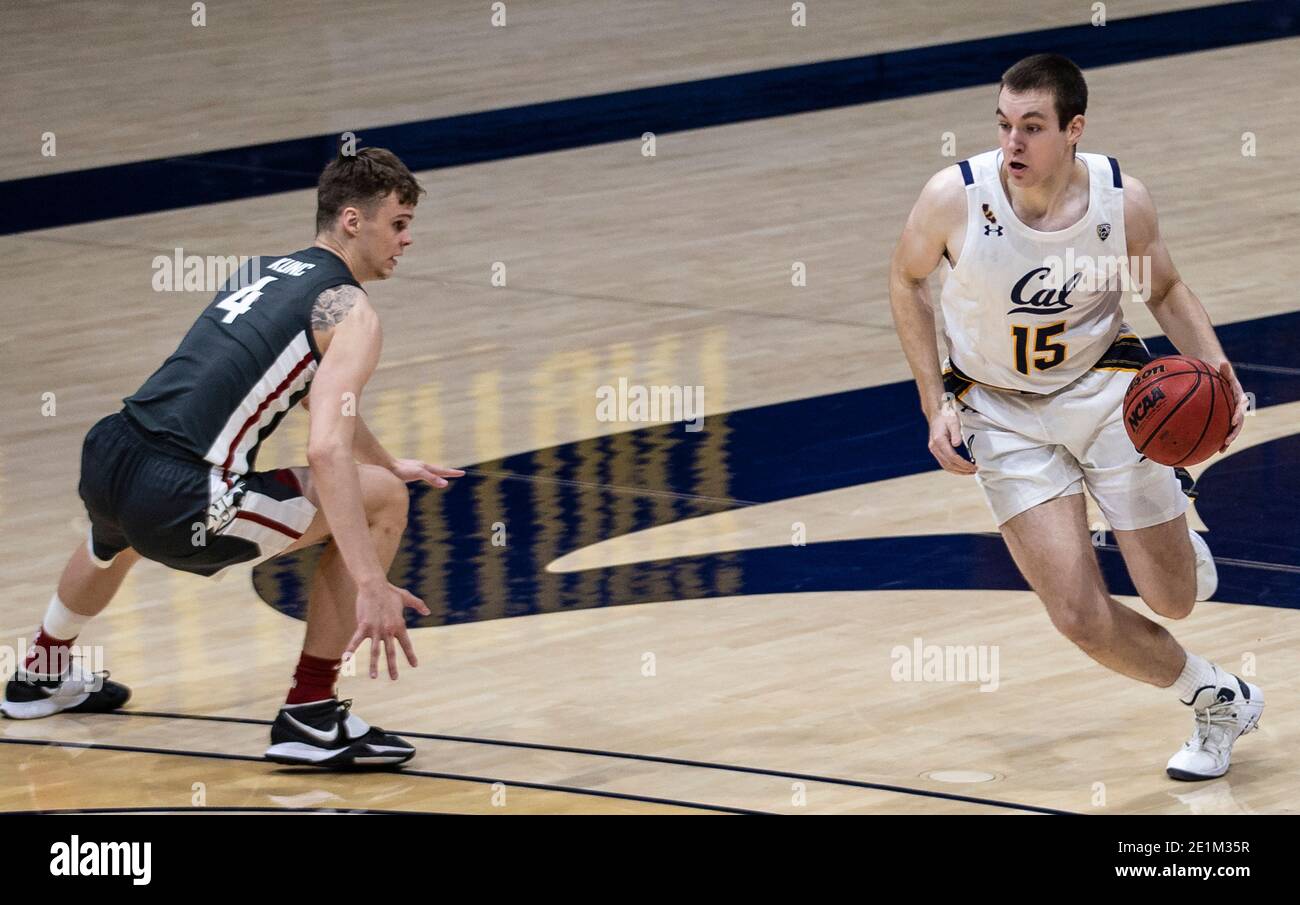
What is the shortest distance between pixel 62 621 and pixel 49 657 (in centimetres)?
10

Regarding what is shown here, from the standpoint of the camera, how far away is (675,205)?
11938 millimetres

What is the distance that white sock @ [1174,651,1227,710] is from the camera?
5.16 meters

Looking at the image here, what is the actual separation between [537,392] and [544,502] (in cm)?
136

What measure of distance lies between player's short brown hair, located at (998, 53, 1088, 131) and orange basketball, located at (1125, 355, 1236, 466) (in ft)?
1.87

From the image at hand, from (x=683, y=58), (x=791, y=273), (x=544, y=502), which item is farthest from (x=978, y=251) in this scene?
(x=683, y=58)

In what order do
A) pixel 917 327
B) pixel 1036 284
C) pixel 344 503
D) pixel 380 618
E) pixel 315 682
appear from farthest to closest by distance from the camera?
1. pixel 315 682
2. pixel 917 327
3. pixel 1036 284
4. pixel 344 503
5. pixel 380 618

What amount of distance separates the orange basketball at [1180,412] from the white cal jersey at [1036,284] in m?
0.20

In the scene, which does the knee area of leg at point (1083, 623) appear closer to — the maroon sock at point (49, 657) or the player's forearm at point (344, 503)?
the player's forearm at point (344, 503)

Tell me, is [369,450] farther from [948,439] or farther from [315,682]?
[948,439]

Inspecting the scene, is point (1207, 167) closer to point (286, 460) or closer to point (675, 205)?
Result: point (675, 205)

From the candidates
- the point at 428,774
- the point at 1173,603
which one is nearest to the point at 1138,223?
the point at 1173,603

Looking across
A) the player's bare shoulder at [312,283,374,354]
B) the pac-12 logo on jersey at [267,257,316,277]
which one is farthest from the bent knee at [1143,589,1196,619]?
the pac-12 logo on jersey at [267,257,316,277]

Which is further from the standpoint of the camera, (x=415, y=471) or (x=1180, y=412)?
(x=415, y=471)

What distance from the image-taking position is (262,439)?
530 cm
